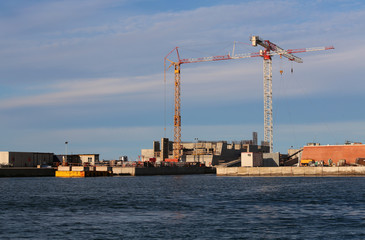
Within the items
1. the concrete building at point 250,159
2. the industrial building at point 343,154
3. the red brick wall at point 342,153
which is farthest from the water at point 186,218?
the red brick wall at point 342,153

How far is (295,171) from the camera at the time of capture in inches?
6993

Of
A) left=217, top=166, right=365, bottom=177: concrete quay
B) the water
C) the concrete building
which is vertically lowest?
the water

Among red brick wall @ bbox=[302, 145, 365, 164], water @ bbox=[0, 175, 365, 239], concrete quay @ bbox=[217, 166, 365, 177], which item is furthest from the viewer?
red brick wall @ bbox=[302, 145, 365, 164]

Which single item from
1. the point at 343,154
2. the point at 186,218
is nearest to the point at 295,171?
the point at 343,154

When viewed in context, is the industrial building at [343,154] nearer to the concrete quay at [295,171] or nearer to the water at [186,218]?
the concrete quay at [295,171]

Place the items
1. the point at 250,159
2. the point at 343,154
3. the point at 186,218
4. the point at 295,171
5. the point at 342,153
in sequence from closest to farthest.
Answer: the point at 186,218 → the point at 295,171 → the point at 343,154 → the point at 342,153 → the point at 250,159

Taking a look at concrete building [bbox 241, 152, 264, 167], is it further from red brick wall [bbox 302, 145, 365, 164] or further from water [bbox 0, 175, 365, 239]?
water [bbox 0, 175, 365, 239]

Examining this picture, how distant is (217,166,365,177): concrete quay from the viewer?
553 ft

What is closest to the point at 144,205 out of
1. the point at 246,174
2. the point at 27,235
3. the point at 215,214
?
the point at 215,214

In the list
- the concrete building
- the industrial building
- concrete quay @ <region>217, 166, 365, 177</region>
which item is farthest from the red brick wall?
the concrete building

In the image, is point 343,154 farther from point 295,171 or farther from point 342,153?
point 295,171

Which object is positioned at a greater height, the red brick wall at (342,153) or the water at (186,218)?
the red brick wall at (342,153)

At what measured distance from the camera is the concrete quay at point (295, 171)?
168m

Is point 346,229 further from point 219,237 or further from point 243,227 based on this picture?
point 219,237
